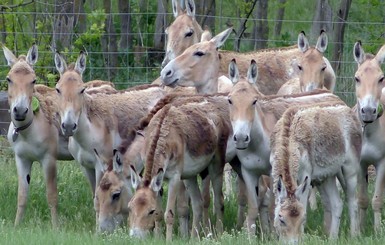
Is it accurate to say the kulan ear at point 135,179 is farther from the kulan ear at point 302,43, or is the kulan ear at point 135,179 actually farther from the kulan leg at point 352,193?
the kulan ear at point 302,43

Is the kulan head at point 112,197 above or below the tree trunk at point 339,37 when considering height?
below

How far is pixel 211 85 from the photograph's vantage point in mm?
16125

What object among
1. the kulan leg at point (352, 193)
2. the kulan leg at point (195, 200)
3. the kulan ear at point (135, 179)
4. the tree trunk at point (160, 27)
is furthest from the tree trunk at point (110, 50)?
the kulan leg at point (352, 193)

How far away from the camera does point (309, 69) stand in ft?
53.6

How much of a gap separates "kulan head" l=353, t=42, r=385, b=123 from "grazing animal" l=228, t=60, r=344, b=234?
35 centimetres

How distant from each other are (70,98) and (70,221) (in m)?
1.68

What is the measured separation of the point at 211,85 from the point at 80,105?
236cm

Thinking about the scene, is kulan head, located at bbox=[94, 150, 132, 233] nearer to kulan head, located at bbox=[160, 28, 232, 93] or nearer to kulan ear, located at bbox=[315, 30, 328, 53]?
kulan head, located at bbox=[160, 28, 232, 93]

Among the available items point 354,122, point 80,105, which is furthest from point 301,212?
point 80,105

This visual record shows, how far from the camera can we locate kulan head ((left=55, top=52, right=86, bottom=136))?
558 inches

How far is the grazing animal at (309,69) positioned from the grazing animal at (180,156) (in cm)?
211

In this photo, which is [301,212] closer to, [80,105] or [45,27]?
[80,105]

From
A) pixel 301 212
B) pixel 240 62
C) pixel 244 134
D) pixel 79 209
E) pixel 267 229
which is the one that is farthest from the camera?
pixel 240 62

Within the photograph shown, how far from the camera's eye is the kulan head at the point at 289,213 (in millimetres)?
12055
